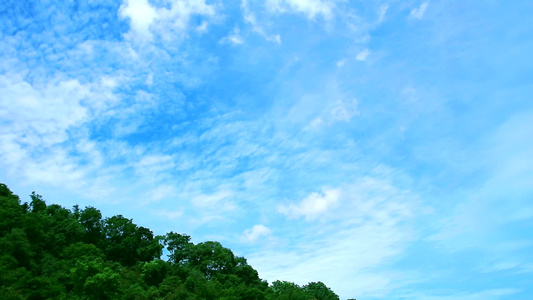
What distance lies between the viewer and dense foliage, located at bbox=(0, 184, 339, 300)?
37.9 meters

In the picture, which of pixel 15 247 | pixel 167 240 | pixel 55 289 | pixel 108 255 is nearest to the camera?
pixel 55 289

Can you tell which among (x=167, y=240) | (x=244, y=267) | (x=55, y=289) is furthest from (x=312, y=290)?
(x=55, y=289)

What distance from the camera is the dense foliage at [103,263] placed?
3791 centimetres

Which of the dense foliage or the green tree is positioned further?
the green tree

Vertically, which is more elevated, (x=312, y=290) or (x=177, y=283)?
(x=312, y=290)

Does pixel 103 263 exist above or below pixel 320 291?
below

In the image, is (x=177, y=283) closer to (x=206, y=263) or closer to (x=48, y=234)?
(x=206, y=263)

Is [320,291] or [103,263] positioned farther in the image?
[320,291]

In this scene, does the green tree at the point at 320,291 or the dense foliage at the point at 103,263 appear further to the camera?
the green tree at the point at 320,291

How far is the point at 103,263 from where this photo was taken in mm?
48344

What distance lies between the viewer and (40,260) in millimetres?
49125

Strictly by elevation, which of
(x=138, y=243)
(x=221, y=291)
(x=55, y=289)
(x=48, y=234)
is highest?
(x=138, y=243)

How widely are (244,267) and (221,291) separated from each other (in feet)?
63.0

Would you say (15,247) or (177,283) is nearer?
(15,247)
